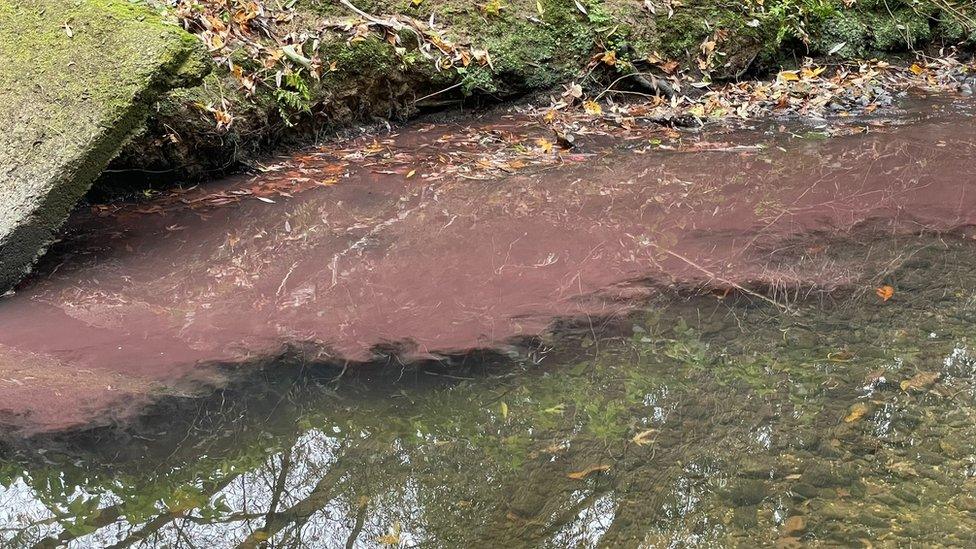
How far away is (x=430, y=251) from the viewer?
4.54 metres

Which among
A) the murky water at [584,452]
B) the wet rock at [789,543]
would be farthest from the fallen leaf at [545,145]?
the wet rock at [789,543]

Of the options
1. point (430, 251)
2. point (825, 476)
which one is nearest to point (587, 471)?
point (825, 476)

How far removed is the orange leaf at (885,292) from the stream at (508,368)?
4cm

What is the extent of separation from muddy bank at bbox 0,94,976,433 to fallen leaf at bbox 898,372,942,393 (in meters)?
0.70

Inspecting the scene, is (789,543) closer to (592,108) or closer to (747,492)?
(747,492)

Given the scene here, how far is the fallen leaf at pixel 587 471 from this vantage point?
2561mm

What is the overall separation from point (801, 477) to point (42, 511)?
7.95 feet

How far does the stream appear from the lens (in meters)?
2.44

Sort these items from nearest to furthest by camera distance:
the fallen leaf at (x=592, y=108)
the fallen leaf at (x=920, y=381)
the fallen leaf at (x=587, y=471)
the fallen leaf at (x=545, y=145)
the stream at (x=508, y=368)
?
1. the stream at (x=508, y=368)
2. the fallen leaf at (x=587, y=471)
3. the fallen leaf at (x=920, y=381)
4. the fallen leaf at (x=545, y=145)
5. the fallen leaf at (x=592, y=108)

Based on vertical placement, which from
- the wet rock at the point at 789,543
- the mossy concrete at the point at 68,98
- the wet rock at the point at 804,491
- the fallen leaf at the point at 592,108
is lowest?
the fallen leaf at the point at 592,108

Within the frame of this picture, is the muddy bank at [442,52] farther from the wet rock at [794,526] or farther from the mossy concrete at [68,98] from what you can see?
the wet rock at [794,526]

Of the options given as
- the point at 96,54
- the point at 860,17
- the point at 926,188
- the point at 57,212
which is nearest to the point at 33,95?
the point at 96,54

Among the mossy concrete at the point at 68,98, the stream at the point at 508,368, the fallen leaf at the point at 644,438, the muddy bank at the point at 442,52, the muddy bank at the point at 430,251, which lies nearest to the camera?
the stream at the point at 508,368

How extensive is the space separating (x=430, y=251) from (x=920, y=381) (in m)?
2.57
